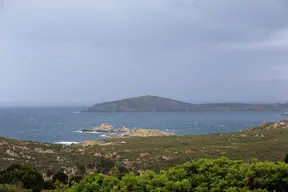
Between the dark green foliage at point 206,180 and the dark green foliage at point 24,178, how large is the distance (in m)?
7.96

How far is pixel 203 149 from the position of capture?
45281 millimetres

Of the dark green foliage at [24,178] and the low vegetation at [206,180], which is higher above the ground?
the low vegetation at [206,180]

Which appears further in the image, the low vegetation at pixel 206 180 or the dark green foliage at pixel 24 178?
the dark green foliage at pixel 24 178

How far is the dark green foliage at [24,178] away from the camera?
17922mm

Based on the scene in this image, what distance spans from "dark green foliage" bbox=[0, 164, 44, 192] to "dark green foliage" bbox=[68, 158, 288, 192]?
7.96 m

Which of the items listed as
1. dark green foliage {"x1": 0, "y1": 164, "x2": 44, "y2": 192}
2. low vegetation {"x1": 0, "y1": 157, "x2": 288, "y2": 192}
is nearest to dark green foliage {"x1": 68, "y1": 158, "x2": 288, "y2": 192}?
low vegetation {"x1": 0, "y1": 157, "x2": 288, "y2": 192}

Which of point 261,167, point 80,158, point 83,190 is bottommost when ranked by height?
point 80,158

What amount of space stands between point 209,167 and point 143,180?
2172 millimetres

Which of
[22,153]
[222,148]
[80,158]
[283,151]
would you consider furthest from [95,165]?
[283,151]

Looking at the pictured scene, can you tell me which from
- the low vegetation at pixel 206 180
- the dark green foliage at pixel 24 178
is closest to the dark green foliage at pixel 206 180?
the low vegetation at pixel 206 180

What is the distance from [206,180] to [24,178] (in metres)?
11.5

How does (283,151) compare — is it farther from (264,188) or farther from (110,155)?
(264,188)

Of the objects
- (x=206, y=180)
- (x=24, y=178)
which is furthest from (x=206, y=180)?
(x=24, y=178)

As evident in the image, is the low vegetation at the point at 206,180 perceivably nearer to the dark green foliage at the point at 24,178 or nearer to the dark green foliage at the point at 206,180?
the dark green foliage at the point at 206,180
